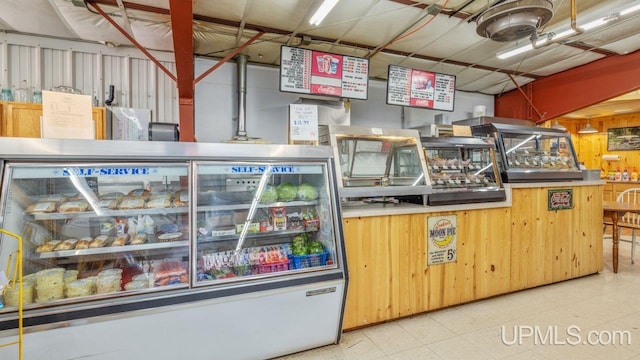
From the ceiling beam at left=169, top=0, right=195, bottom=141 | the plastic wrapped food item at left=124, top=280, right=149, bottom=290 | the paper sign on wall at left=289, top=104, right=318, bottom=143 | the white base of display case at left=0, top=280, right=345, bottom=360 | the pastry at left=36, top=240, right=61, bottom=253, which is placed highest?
the ceiling beam at left=169, top=0, right=195, bottom=141

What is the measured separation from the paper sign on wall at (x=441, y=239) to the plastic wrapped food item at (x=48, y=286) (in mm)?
2791

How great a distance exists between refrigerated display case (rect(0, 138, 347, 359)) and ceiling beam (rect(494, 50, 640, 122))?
560 centimetres

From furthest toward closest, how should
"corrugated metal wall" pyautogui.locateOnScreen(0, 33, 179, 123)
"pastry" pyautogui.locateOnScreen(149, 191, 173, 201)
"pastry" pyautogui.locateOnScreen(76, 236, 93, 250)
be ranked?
"corrugated metal wall" pyautogui.locateOnScreen(0, 33, 179, 123), "pastry" pyautogui.locateOnScreen(149, 191, 173, 201), "pastry" pyautogui.locateOnScreen(76, 236, 93, 250)

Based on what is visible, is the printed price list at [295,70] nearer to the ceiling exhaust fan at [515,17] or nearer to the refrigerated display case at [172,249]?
the refrigerated display case at [172,249]

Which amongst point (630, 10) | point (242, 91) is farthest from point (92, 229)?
point (630, 10)

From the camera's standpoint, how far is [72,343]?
1.68m

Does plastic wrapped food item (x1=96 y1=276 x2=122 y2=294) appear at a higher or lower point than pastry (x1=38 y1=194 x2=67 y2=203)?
lower

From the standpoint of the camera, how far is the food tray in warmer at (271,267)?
224cm

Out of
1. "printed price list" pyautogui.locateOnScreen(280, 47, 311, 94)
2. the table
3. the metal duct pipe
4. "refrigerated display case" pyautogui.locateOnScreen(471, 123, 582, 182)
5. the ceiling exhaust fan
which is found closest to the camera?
the ceiling exhaust fan

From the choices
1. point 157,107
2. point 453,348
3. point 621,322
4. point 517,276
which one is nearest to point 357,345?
point 453,348

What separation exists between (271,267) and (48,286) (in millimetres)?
1306

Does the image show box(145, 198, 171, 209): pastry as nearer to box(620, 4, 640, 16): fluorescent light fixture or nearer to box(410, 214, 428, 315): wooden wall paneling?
box(410, 214, 428, 315): wooden wall paneling

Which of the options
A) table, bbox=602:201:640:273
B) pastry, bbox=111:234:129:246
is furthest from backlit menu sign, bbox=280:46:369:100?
table, bbox=602:201:640:273

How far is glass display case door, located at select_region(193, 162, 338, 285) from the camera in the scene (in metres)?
2.19
